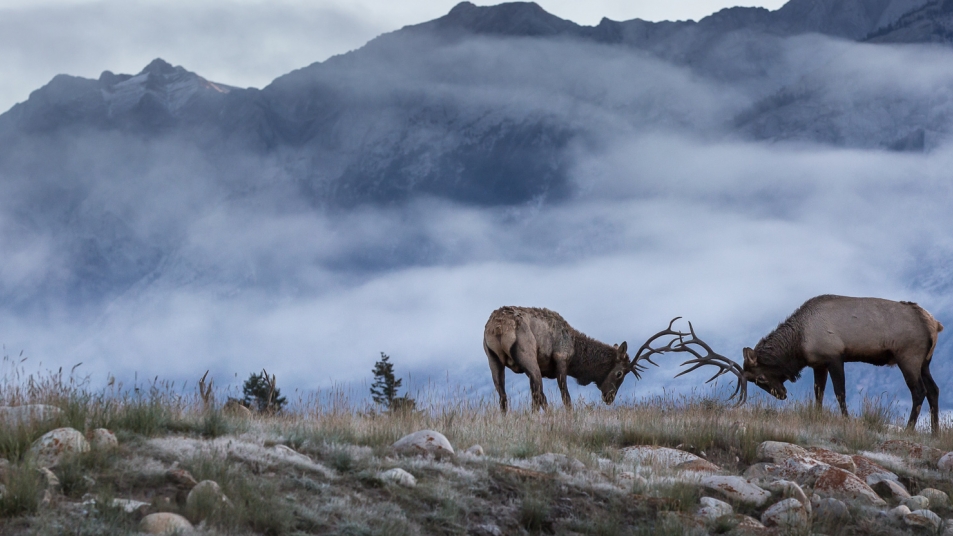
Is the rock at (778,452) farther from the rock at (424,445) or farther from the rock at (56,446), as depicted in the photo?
the rock at (56,446)

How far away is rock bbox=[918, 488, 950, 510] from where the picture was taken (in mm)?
9797

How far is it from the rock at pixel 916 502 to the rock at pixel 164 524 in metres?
7.33

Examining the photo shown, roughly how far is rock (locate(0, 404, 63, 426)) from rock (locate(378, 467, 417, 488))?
284cm

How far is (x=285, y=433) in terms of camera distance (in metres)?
8.95

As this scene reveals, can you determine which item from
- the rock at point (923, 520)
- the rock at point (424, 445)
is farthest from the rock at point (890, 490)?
the rock at point (424, 445)

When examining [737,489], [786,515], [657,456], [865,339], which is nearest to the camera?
[786,515]

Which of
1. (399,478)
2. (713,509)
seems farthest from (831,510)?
(399,478)

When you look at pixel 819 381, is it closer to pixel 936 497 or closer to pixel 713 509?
pixel 936 497

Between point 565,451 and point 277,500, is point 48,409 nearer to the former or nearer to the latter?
point 277,500

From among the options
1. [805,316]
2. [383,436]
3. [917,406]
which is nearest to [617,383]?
[805,316]

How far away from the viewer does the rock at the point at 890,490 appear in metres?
9.88

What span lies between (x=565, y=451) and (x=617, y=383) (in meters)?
9.53

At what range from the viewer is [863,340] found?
17.2m

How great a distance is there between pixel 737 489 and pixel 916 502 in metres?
2.10
